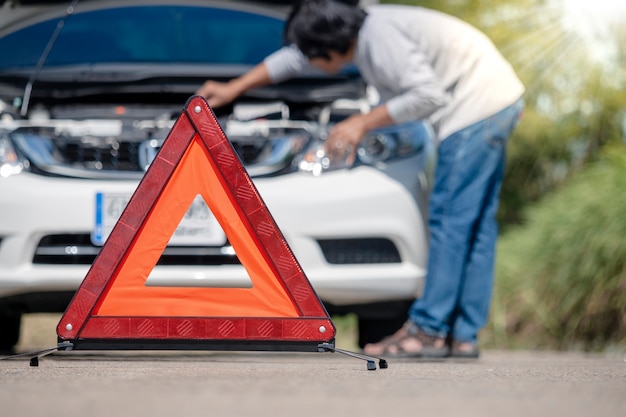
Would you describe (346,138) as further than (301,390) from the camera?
Yes

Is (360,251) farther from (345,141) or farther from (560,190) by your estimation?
(560,190)

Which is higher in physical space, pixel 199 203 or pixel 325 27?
pixel 325 27

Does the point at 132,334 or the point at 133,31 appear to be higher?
the point at 133,31

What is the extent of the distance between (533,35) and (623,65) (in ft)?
3.89

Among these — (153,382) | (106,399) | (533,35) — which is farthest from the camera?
(533,35)

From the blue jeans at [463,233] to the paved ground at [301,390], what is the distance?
0.86 metres

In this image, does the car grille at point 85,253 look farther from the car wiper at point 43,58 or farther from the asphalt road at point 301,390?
the car wiper at point 43,58

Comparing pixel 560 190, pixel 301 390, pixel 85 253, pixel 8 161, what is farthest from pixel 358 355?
pixel 560 190

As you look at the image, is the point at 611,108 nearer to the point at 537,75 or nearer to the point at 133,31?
the point at 537,75

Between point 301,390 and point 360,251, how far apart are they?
63.1 inches

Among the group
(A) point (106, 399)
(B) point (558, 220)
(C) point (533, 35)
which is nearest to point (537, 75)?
(C) point (533, 35)

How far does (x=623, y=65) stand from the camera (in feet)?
37.9

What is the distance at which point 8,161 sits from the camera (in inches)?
173

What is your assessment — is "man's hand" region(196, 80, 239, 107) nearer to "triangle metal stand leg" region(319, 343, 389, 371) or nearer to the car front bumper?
the car front bumper
